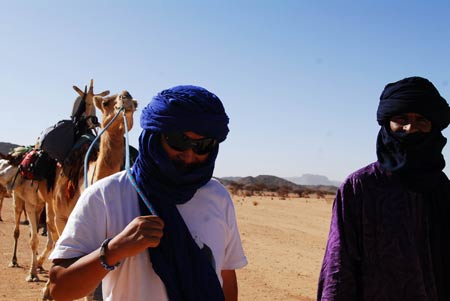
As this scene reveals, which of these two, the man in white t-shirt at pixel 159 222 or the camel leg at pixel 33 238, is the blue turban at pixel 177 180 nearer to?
the man in white t-shirt at pixel 159 222

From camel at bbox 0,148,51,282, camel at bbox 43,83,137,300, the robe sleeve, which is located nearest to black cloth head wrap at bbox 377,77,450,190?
the robe sleeve

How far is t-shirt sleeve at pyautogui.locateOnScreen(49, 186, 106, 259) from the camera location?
209 cm

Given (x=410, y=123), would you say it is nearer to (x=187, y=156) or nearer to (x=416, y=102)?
(x=416, y=102)

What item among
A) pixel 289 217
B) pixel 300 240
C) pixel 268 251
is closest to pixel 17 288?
pixel 268 251

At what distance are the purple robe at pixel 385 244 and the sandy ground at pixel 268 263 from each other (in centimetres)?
529

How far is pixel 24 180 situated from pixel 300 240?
25.9 ft

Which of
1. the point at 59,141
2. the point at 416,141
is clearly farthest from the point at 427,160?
the point at 59,141

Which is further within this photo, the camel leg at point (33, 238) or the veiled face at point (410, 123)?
the camel leg at point (33, 238)

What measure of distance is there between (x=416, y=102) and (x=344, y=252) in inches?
37.5

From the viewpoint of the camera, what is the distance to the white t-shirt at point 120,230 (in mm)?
2113

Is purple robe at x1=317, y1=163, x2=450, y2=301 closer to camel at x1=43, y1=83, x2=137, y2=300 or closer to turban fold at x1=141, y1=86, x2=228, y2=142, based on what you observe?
turban fold at x1=141, y1=86, x2=228, y2=142

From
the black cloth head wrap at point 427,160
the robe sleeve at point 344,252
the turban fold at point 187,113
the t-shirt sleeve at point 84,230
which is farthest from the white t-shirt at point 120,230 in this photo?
the black cloth head wrap at point 427,160

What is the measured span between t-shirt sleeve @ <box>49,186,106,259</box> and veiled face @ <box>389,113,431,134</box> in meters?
1.89

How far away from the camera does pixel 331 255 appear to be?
131 inches
